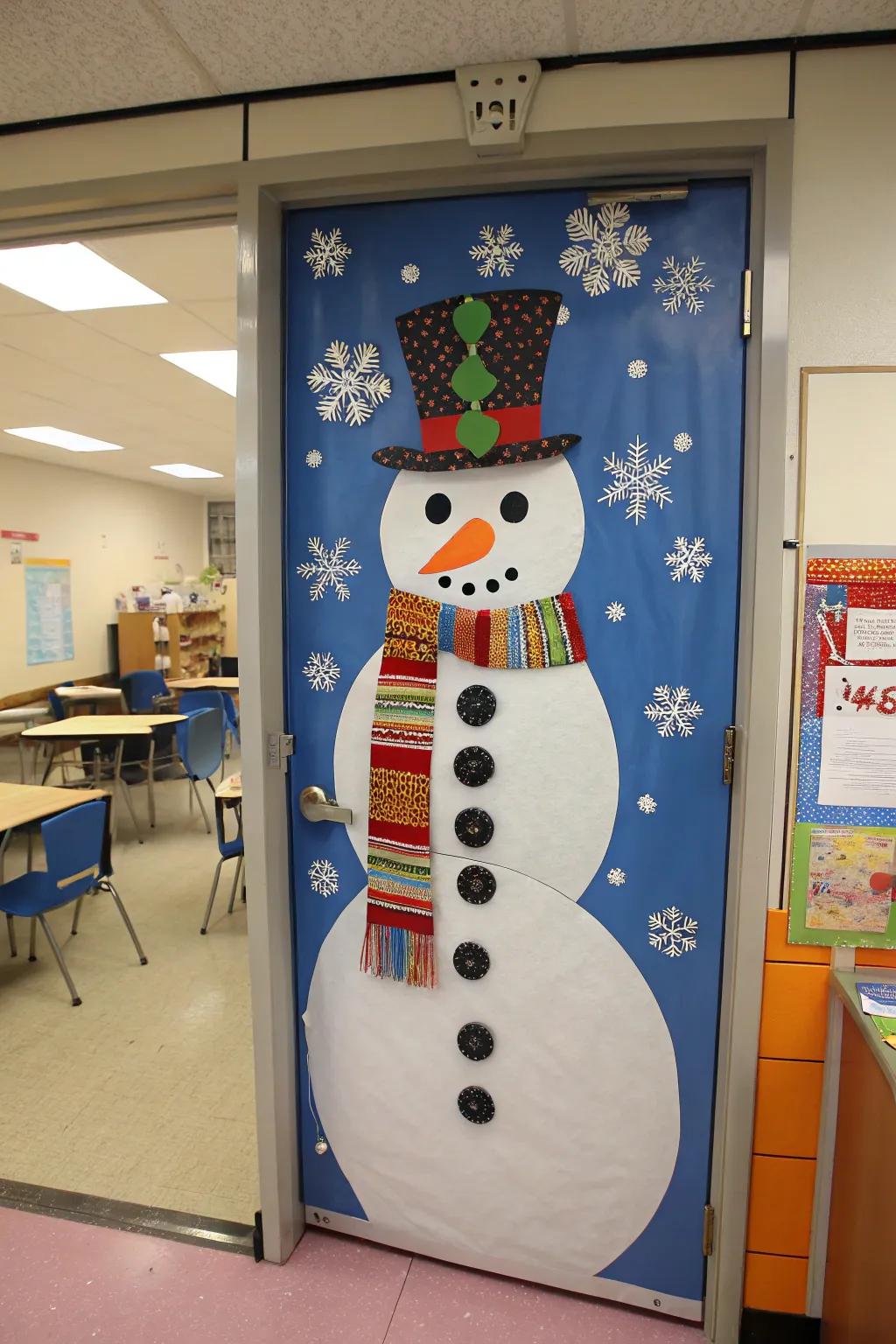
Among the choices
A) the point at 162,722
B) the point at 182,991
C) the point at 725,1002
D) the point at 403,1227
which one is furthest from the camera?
the point at 162,722

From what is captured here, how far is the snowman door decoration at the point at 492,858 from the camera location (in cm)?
156

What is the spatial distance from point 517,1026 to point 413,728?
72 centimetres

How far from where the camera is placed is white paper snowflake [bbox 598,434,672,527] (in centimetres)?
150

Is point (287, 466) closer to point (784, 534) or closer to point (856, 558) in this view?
point (784, 534)

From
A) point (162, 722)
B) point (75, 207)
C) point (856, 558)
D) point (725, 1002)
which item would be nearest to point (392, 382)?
point (75, 207)

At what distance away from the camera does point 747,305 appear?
1.42 meters

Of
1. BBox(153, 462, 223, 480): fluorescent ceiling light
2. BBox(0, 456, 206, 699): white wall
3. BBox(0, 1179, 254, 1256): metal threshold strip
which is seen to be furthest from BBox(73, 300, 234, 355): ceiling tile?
BBox(0, 456, 206, 699): white wall

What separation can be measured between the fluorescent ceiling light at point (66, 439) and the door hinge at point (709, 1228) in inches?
240

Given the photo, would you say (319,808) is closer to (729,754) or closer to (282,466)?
(282,466)

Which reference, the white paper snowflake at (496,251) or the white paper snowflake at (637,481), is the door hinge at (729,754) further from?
the white paper snowflake at (496,251)

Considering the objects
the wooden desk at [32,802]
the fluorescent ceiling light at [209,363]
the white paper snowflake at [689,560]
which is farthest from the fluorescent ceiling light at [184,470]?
the white paper snowflake at [689,560]

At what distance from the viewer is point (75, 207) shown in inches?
65.7

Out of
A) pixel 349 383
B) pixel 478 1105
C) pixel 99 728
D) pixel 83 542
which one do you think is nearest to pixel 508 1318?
pixel 478 1105

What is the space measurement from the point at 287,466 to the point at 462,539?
1.48ft
